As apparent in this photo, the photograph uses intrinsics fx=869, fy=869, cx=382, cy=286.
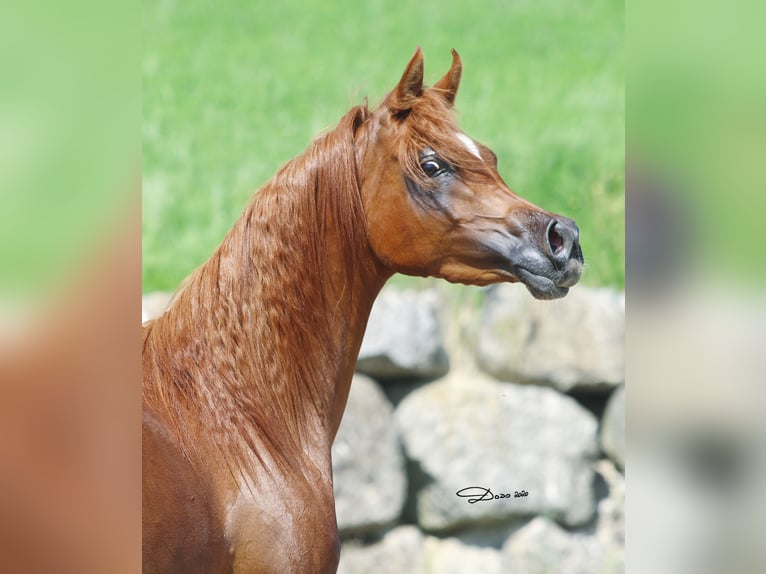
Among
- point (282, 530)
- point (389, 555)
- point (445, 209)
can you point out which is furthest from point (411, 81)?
point (389, 555)

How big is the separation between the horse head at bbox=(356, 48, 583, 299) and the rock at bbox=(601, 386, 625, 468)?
2204 mm

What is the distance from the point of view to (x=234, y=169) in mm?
4043

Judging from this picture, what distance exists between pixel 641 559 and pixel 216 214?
316cm

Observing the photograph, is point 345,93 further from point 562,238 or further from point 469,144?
point 562,238

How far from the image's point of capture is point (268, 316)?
1679 mm

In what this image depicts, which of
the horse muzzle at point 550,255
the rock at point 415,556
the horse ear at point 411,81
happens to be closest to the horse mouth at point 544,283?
the horse muzzle at point 550,255

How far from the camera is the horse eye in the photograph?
1.76m

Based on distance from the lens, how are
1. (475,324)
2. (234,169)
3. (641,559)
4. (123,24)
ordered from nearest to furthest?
(123,24) < (641,559) < (475,324) < (234,169)

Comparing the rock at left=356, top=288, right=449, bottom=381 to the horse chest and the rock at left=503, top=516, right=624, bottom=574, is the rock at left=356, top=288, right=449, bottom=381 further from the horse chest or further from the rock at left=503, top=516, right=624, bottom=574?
the horse chest

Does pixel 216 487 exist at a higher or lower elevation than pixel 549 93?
lower

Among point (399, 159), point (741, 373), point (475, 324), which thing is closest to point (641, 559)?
point (741, 373)

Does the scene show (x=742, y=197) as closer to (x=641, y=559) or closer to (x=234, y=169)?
(x=641, y=559)

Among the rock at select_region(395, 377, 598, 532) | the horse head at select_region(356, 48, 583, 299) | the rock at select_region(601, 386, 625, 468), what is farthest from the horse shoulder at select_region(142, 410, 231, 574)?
the rock at select_region(601, 386, 625, 468)
